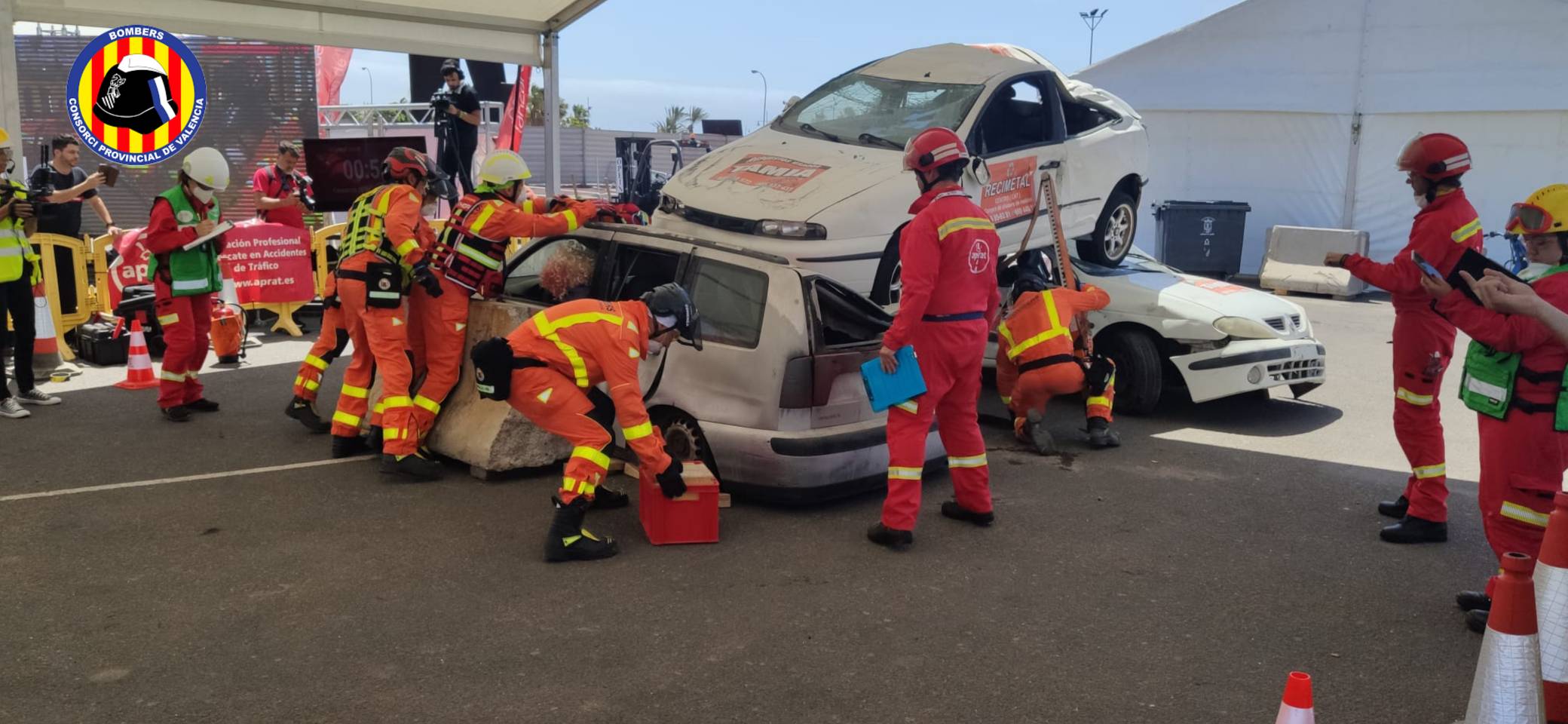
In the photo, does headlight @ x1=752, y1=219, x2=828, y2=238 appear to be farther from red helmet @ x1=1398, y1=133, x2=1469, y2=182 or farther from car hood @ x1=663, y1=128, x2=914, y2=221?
red helmet @ x1=1398, y1=133, x2=1469, y2=182

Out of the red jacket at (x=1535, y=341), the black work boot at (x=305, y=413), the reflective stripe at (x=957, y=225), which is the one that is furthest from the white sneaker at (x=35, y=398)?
the red jacket at (x=1535, y=341)

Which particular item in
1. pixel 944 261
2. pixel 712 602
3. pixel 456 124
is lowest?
pixel 712 602

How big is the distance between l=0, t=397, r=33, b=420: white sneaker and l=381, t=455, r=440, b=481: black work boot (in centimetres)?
319

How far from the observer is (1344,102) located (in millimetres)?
18281

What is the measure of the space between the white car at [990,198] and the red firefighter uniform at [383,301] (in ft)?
Answer: 6.11

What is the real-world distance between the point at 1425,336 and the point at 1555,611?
102 inches

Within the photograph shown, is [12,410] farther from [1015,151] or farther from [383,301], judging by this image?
[1015,151]

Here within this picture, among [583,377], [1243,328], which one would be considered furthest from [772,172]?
[1243,328]

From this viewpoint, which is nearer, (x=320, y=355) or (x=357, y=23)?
(x=320, y=355)

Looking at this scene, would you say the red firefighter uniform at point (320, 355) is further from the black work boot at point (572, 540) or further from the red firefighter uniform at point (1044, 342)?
the red firefighter uniform at point (1044, 342)

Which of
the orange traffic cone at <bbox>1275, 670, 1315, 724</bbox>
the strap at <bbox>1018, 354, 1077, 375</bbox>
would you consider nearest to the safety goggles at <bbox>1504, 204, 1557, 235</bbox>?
the orange traffic cone at <bbox>1275, 670, 1315, 724</bbox>

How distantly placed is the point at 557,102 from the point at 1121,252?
5319mm

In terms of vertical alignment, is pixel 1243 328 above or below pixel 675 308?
below

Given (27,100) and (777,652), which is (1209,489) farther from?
(27,100)
